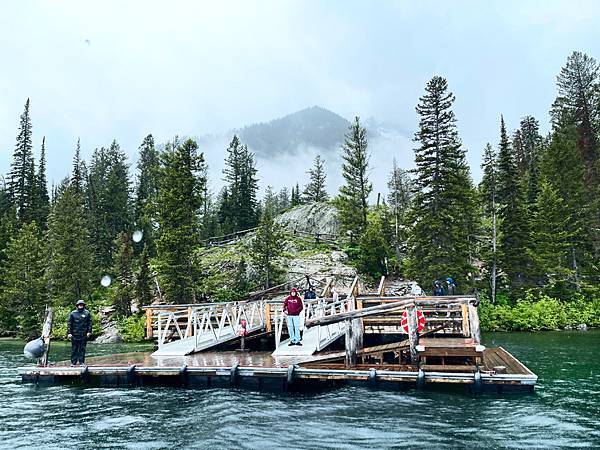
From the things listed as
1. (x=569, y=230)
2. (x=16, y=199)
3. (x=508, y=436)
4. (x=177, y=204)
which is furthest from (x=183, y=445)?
(x=16, y=199)

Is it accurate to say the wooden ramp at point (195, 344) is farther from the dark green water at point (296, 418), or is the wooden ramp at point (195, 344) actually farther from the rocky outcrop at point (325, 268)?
the rocky outcrop at point (325, 268)

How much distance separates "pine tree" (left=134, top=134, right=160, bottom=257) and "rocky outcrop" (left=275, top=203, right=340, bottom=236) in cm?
1445

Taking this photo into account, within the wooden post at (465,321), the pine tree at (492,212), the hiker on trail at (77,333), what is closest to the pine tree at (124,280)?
the hiker on trail at (77,333)

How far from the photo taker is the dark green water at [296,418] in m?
7.91

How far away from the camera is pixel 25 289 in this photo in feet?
125

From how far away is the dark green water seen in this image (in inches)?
312

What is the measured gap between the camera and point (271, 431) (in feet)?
27.9

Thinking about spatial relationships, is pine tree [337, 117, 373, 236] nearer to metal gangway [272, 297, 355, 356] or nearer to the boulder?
the boulder

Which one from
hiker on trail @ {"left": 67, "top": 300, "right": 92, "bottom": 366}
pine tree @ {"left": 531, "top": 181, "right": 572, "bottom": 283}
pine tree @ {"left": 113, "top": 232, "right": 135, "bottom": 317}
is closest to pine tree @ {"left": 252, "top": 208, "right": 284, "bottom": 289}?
pine tree @ {"left": 113, "top": 232, "right": 135, "bottom": 317}

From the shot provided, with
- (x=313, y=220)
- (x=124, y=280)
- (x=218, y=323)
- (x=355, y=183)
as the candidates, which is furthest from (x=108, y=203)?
(x=218, y=323)

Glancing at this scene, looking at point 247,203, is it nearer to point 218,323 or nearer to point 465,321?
point 218,323

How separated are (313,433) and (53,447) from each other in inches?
168

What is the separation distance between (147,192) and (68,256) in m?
25.8

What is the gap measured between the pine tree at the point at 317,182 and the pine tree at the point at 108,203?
97.1 ft
